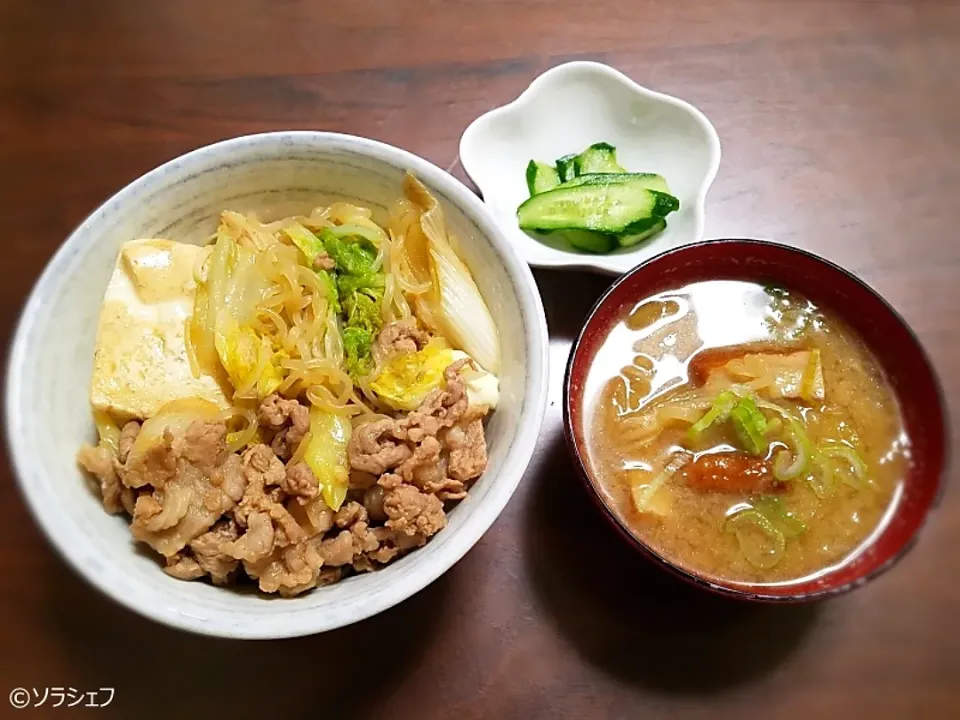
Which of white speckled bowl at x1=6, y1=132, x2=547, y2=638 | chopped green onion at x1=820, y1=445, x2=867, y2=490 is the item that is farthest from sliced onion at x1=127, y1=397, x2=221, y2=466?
chopped green onion at x1=820, y1=445, x2=867, y2=490

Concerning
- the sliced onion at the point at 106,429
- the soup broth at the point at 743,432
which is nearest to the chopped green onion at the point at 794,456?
the soup broth at the point at 743,432

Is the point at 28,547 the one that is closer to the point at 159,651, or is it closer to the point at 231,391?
the point at 159,651

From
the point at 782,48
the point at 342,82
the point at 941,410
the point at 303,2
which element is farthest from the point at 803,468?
the point at 303,2

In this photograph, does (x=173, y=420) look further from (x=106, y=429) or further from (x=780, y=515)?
(x=780, y=515)

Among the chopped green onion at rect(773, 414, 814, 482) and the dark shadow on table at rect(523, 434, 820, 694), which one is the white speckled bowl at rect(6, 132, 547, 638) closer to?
the dark shadow on table at rect(523, 434, 820, 694)

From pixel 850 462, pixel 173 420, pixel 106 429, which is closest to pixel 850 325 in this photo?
pixel 850 462

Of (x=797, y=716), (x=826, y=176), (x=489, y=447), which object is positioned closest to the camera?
(x=489, y=447)
